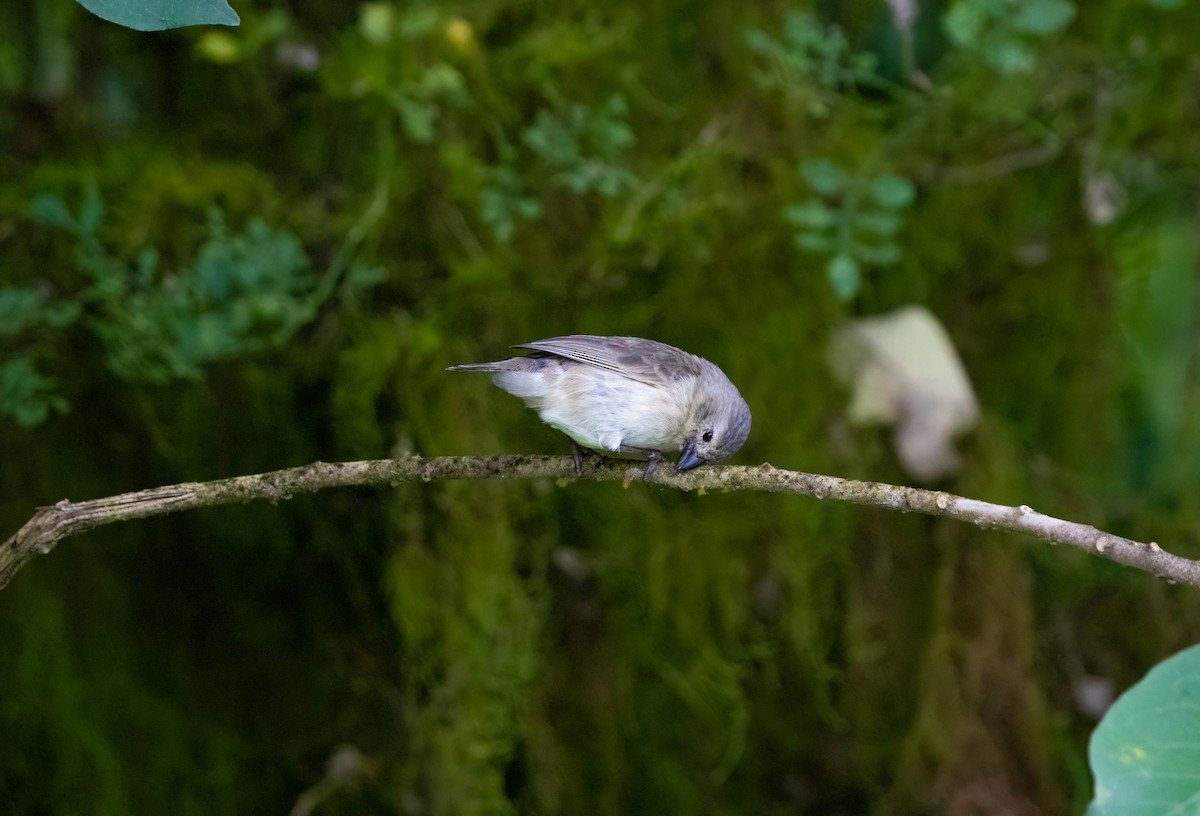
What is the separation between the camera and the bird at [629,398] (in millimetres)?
2080

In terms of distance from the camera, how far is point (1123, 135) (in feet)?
9.73

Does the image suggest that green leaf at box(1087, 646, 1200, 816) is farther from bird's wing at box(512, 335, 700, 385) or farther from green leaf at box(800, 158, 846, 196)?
green leaf at box(800, 158, 846, 196)

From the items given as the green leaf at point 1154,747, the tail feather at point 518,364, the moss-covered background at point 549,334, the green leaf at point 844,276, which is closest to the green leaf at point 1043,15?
the moss-covered background at point 549,334

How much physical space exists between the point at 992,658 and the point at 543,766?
4.23 feet

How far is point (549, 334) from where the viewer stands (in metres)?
2.69

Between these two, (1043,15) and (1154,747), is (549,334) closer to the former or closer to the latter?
(1043,15)

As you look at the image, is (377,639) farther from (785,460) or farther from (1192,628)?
(1192,628)

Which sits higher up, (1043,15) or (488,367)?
(1043,15)

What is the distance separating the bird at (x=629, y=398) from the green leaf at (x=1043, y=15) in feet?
3.63

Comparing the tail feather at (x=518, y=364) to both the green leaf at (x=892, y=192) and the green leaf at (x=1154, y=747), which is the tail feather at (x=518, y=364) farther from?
the green leaf at (x=1154, y=747)

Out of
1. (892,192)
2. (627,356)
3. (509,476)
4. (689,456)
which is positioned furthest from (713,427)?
(892,192)

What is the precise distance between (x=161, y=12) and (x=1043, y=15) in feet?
6.70

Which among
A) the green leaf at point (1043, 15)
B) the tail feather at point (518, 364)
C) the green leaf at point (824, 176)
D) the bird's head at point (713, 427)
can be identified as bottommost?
the bird's head at point (713, 427)

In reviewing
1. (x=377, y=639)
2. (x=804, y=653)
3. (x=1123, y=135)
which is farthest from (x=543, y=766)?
(x=1123, y=135)
